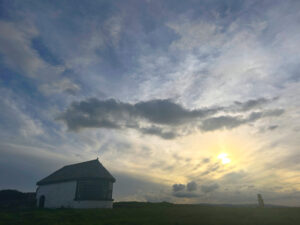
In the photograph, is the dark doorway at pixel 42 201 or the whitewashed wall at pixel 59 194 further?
the dark doorway at pixel 42 201

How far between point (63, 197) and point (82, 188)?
4.15 m

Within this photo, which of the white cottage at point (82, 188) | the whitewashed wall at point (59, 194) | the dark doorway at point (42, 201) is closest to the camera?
the white cottage at point (82, 188)

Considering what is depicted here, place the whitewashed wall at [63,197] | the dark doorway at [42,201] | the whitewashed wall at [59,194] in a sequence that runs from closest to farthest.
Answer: the whitewashed wall at [63,197] → the whitewashed wall at [59,194] → the dark doorway at [42,201]

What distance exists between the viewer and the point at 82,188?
34.8m

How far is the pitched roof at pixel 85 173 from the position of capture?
116ft

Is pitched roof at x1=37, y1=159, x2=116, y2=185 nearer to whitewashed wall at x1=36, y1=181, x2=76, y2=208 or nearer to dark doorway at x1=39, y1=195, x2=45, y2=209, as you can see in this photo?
whitewashed wall at x1=36, y1=181, x2=76, y2=208

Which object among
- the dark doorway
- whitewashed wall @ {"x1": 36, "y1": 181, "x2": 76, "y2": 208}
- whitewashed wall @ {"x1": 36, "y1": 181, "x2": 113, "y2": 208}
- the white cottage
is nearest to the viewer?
whitewashed wall @ {"x1": 36, "y1": 181, "x2": 113, "y2": 208}

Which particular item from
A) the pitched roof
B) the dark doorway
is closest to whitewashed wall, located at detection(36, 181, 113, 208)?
the dark doorway

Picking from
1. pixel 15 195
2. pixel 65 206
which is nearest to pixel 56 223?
pixel 65 206

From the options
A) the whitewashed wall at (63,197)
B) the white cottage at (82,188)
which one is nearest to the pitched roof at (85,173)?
the white cottage at (82,188)

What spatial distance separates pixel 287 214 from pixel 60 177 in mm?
32666

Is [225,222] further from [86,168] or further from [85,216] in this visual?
[86,168]

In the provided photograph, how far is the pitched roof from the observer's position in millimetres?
35469

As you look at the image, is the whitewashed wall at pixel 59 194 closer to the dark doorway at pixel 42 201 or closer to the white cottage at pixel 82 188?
the white cottage at pixel 82 188
